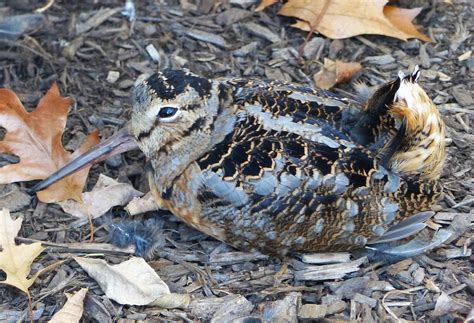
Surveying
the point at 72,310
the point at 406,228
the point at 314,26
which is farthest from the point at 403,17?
the point at 72,310

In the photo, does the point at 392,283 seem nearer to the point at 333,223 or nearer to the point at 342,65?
the point at 333,223

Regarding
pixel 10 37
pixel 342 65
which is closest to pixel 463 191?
pixel 342 65

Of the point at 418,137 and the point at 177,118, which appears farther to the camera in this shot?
the point at 177,118

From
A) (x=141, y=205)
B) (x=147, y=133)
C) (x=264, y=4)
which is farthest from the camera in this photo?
(x=264, y=4)

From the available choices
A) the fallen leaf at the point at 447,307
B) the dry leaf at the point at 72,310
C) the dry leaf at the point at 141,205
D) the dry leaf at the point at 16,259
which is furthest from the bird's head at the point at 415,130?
the dry leaf at the point at 16,259

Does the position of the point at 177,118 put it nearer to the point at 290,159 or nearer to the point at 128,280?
the point at 290,159

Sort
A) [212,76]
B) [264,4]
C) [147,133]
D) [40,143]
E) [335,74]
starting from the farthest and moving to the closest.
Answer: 1. [264,4]
2. [212,76]
3. [335,74]
4. [40,143]
5. [147,133]
